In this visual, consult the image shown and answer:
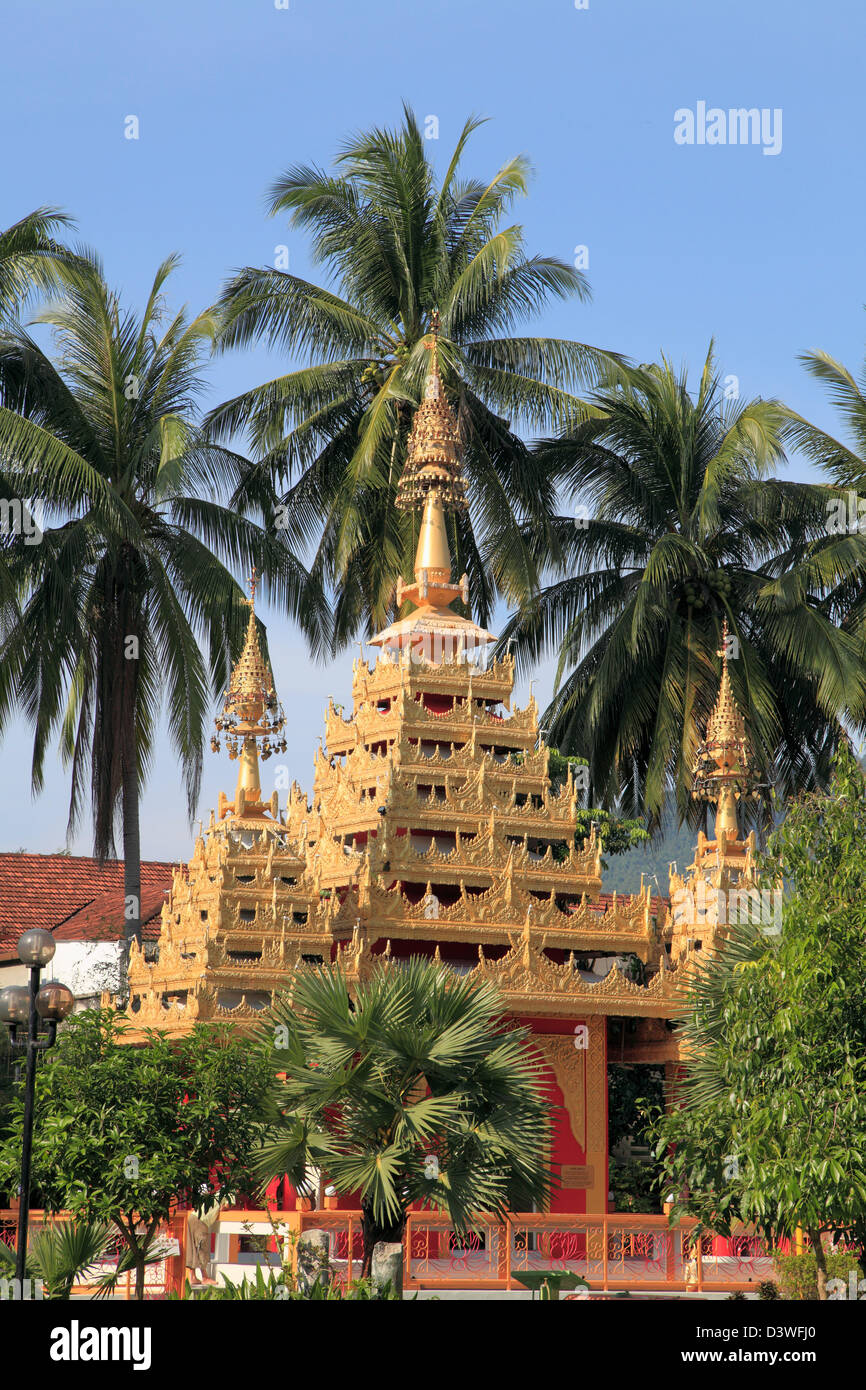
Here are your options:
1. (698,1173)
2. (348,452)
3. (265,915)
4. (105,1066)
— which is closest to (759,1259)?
(698,1173)

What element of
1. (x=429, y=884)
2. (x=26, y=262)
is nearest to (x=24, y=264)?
(x=26, y=262)

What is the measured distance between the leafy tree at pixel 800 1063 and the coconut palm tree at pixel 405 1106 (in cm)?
169

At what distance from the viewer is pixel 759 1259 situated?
22062mm

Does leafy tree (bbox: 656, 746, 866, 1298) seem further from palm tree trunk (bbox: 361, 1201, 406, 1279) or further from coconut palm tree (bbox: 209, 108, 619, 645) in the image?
coconut palm tree (bbox: 209, 108, 619, 645)

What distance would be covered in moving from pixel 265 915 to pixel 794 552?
17154mm

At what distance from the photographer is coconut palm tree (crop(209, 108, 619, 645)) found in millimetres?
31953

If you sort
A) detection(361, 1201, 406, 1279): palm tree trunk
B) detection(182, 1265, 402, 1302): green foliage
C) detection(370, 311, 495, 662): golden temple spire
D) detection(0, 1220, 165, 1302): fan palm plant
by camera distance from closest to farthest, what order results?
detection(182, 1265, 402, 1302): green foliage < detection(0, 1220, 165, 1302): fan palm plant < detection(361, 1201, 406, 1279): palm tree trunk < detection(370, 311, 495, 662): golden temple spire

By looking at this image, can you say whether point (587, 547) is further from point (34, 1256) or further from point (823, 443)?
point (34, 1256)

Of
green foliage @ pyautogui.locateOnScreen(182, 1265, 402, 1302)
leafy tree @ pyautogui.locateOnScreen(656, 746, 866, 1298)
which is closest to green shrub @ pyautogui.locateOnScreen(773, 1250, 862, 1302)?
leafy tree @ pyautogui.locateOnScreen(656, 746, 866, 1298)

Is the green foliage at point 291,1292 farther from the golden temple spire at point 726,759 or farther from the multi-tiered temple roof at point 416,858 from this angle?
the golden temple spire at point 726,759

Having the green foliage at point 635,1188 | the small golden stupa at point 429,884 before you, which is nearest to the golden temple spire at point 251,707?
the small golden stupa at point 429,884

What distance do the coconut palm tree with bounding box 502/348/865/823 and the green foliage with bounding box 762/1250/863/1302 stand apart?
13946mm

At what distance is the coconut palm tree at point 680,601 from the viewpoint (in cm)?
3341

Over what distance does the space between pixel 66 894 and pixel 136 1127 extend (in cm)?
2060
